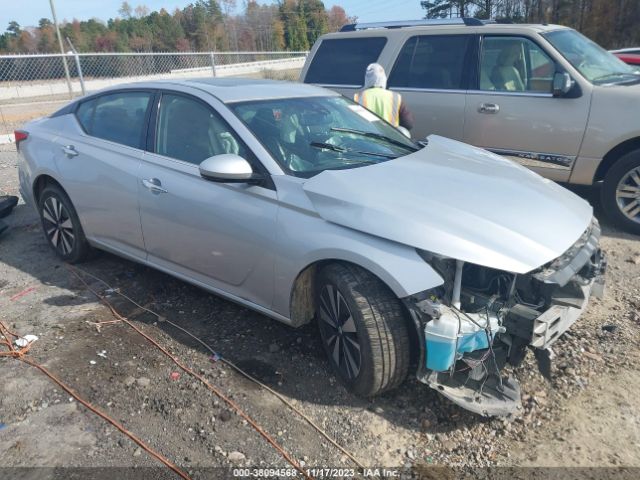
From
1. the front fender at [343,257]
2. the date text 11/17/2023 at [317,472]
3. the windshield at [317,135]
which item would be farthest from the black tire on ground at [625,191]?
the date text 11/17/2023 at [317,472]

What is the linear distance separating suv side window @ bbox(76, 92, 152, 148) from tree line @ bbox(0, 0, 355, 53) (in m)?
55.4

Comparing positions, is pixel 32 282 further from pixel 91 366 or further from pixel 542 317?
pixel 542 317

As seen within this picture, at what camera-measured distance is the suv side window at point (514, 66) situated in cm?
560

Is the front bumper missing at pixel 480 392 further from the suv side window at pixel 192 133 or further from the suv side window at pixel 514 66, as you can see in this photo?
the suv side window at pixel 514 66

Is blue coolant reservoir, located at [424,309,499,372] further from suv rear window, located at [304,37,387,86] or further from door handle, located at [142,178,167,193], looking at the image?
suv rear window, located at [304,37,387,86]

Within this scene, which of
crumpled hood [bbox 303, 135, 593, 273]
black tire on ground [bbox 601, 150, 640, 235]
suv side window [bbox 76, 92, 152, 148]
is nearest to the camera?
crumpled hood [bbox 303, 135, 593, 273]

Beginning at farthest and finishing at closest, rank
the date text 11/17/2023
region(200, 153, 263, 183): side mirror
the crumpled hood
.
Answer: region(200, 153, 263, 183): side mirror → the crumpled hood → the date text 11/17/2023

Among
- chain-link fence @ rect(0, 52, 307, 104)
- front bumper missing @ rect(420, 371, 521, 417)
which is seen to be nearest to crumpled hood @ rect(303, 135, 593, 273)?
front bumper missing @ rect(420, 371, 521, 417)

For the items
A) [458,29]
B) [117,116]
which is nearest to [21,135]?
[117,116]

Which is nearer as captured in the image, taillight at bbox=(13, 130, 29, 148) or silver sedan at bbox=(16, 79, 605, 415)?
silver sedan at bbox=(16, 79, 605, 415)

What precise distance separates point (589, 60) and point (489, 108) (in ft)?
3.87

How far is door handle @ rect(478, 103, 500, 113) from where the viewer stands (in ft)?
19.0

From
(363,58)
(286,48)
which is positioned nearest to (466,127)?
(363,58)

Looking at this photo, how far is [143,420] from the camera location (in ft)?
9.41
